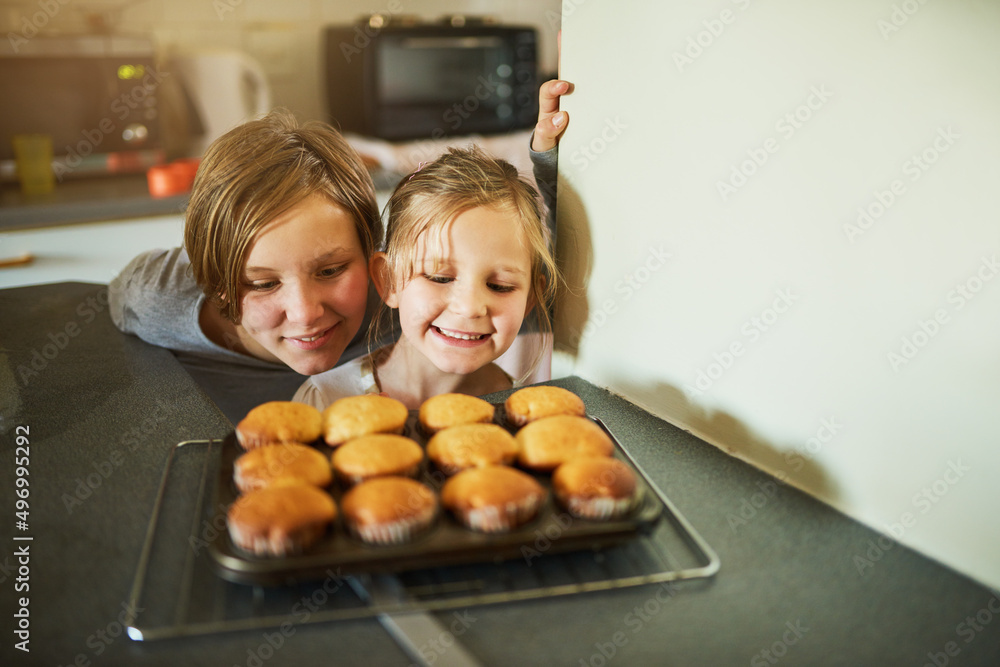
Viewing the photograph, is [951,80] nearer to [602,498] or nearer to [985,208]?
[985,208]

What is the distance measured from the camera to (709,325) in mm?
672

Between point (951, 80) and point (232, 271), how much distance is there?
0.65 m

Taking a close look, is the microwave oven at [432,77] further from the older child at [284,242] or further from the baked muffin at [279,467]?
the baked muffin at [279,467]

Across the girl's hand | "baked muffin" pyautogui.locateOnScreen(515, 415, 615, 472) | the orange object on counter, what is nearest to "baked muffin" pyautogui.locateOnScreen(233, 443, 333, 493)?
"baked muffin" pyautogui.locateOnScreen(515, 415, 615, 472)

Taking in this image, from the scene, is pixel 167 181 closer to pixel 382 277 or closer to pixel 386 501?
pixel 382 277

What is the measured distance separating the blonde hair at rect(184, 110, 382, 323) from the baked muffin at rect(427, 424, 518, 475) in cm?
27

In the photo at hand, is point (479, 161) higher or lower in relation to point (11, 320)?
higher

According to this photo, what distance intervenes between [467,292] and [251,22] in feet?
6.28

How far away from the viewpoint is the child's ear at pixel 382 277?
2.45 feet

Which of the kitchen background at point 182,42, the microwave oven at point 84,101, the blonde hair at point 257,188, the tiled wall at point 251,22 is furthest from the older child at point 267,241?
the tiled wall at point 251,22

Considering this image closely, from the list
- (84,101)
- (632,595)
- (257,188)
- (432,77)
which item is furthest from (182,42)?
(632,595)

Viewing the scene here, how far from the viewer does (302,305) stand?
2.49ft

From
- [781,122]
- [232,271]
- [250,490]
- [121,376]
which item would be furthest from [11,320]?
[781,122]

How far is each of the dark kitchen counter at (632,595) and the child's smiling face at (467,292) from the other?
0.16 meters
